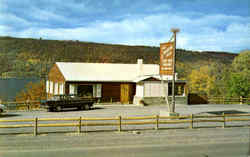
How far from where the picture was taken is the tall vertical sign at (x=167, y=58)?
21.3 metres

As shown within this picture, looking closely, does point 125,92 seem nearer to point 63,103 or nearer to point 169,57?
point 63,103

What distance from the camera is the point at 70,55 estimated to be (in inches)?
3738

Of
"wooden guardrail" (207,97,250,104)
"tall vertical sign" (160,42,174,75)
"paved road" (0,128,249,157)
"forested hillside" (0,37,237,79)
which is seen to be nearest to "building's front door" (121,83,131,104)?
"wooden guardrail" (207,97,250,104)

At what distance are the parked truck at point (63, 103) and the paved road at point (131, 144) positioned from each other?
35.4 ft

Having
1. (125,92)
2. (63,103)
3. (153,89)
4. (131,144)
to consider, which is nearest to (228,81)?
(153,89)

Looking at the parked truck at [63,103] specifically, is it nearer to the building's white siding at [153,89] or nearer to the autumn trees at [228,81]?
the building's white siding at [153,89]

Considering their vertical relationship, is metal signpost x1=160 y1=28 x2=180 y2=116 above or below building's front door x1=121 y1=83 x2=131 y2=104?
above

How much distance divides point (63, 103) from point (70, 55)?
72.5 metres

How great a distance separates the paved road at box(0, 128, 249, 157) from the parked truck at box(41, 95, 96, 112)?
35.4ft

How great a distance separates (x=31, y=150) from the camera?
35.5ft

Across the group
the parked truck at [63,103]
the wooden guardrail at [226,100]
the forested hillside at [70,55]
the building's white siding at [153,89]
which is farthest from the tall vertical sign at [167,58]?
the forested hillside at [70,55]

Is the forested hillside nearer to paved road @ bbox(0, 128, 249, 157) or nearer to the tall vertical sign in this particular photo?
the tall vertical sign

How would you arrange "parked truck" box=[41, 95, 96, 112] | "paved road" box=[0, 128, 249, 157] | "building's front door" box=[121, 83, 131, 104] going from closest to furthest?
"paved road" box=[0, 128, 249, 157] < "parked truck" box=[41, 95, 96, 112] < "building's front door" box=[121, 83, 131, 104]

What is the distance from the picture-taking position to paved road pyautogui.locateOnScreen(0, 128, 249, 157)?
10617mm
